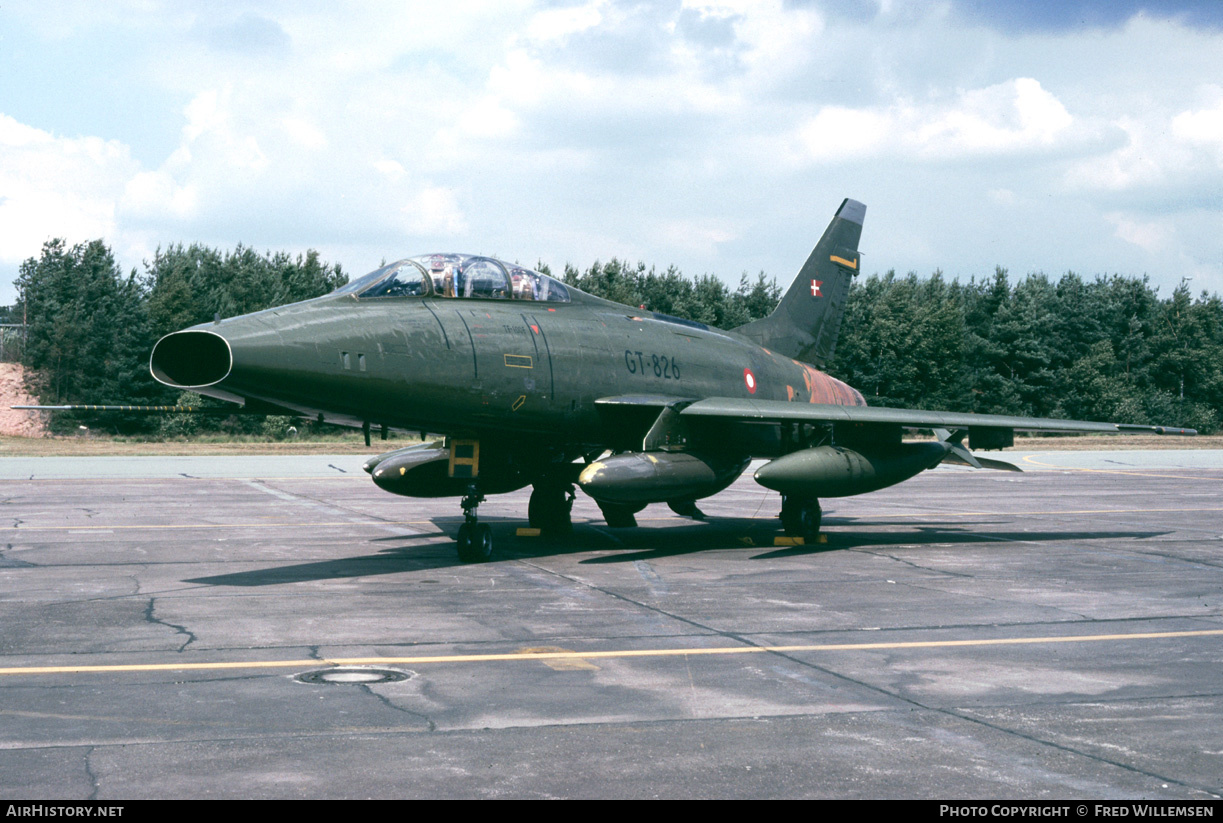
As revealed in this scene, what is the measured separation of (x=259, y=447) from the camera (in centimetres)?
4544

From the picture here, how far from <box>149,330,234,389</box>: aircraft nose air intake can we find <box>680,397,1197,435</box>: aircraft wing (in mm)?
6742

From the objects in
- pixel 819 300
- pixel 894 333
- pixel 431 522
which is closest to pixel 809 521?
pixel 819 300

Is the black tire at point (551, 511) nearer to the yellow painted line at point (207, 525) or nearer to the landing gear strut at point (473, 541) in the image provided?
the yellow painted line at point (207, 525)

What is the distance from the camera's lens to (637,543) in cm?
1684

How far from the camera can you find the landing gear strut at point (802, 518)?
17203mm

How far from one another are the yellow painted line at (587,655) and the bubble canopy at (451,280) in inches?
237

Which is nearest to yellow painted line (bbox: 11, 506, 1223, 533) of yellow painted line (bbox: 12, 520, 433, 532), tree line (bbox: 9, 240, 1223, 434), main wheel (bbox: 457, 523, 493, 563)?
yellow painted line (bbox: 12, 520, 433, 532)

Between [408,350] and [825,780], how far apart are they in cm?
851

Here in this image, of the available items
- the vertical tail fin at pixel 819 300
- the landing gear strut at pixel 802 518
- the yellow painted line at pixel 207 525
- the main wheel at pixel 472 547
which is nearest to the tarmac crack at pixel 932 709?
the main wheel at pixel 472 547

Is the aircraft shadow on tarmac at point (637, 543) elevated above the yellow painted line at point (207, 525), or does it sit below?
above

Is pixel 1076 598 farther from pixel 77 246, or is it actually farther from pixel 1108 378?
pixel 77 246

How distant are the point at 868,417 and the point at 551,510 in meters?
5.14

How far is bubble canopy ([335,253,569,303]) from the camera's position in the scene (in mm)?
13656
